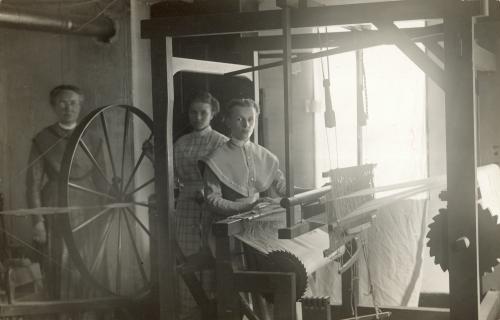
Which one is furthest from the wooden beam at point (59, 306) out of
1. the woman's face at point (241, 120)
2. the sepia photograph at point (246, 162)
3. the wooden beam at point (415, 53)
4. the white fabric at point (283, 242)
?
the wooden beam at point (415, 53)

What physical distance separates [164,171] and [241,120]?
0.64 metres

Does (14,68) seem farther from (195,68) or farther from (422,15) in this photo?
(422,15)

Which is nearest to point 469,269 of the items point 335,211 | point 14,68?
point 335,211

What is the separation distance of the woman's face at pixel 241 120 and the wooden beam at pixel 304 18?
2.16 ft

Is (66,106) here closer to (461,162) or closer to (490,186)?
(461,162)

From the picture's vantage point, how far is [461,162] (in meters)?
3.03

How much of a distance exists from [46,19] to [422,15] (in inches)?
107

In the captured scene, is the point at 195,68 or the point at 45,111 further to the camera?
the point at 45,111

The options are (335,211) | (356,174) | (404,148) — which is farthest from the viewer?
(404,148)

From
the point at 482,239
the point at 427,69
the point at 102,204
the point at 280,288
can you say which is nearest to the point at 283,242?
the point at 280,288

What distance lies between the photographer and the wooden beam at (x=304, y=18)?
3.09 metres

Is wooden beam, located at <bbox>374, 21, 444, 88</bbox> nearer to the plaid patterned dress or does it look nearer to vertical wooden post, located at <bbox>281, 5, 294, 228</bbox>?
vertical wooden post, located at <bbox>281, 5, 294, 228</bbox>

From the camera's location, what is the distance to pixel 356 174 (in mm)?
3627

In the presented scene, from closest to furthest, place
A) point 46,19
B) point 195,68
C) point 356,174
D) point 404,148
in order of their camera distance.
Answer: point 356,174, point 195,68, point 46,19, point 404,148
